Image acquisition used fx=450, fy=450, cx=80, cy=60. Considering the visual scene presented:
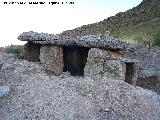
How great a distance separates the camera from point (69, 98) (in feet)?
70.7

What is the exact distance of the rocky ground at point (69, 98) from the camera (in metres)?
20.4

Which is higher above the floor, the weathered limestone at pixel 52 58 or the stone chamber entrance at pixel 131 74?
the weathered limestone at pixel 52 58

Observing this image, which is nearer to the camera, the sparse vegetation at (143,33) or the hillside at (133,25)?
the sparse vegetation at (143,33)

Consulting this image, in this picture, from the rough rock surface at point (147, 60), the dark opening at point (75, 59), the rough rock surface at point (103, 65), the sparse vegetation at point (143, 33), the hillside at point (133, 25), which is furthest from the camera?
the hillside at point (133, 25)

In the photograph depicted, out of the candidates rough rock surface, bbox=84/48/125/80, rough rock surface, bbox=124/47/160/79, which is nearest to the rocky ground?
rough rock surface, bbox=84/48/125/80

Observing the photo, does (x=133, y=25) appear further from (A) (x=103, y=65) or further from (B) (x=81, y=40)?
Answer: (A) (x=103, y=65)

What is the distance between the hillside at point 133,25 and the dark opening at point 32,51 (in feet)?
37.5

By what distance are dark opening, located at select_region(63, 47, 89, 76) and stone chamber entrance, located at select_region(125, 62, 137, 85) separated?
2655 mm

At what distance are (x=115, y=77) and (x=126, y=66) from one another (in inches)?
77.5

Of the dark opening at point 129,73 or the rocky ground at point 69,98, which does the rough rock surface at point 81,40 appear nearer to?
the dark opening at point 129,73

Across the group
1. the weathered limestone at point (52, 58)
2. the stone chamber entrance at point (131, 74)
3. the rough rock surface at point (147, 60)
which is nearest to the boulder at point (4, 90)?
the weathered limestone at point (52, 58)

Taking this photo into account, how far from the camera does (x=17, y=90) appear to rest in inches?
873

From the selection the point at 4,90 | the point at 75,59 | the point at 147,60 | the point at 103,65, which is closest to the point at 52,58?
the point at 75,59

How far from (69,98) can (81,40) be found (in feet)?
18.7
